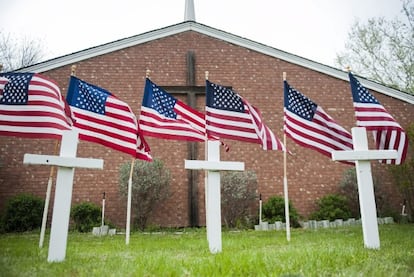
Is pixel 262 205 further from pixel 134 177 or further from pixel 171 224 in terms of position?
pixel 134 177

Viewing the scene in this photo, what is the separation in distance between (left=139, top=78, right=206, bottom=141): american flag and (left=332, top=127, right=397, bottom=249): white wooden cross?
8.16ft

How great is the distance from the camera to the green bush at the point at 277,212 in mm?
11297

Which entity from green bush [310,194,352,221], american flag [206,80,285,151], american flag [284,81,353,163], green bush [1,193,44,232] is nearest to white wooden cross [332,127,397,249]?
american flag [284,81,353,163]

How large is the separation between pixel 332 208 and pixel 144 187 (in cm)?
617

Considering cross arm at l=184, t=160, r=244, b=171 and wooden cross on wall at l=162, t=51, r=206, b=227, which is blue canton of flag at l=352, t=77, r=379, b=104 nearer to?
cross arm at l=184, t=160, r=244, b=171

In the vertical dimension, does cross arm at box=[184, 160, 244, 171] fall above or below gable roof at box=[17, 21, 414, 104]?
below

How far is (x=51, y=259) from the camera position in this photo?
155 inches

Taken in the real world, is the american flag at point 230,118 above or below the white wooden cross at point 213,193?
above

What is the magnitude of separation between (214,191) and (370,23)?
18.4m

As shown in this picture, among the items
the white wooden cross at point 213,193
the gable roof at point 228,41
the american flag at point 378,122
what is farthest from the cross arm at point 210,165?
the gable roof at point 228,41

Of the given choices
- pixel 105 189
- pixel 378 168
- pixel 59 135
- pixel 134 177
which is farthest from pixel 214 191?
pixel 378 168

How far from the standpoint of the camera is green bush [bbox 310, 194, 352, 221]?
458 inches

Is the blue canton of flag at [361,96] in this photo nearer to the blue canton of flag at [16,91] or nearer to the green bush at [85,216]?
the blue canton of flag at [16,91]

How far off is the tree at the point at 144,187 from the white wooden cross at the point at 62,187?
6.89m
